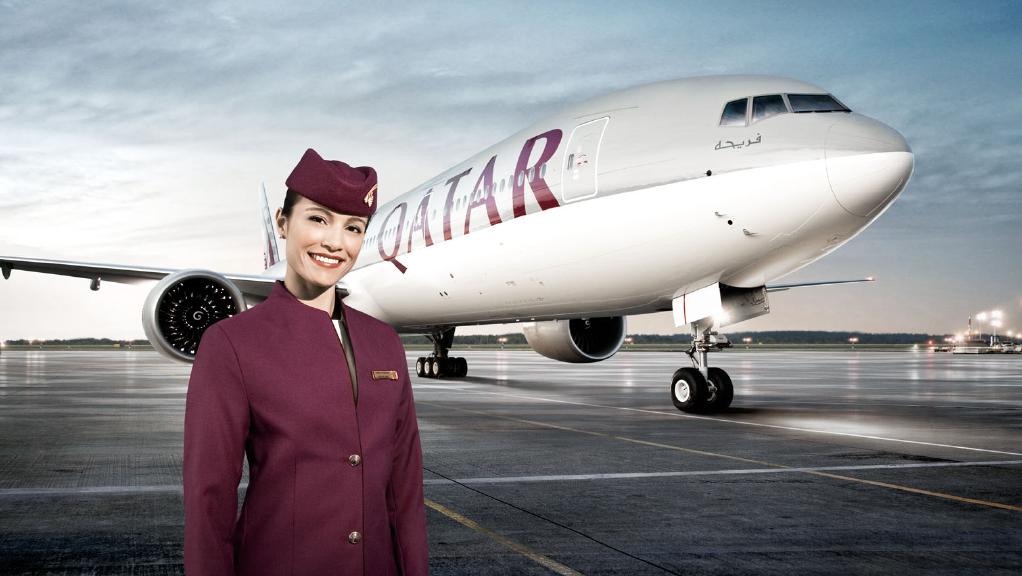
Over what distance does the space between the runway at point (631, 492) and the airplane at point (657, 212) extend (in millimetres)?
1680

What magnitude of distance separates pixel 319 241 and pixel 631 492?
4.90 meters

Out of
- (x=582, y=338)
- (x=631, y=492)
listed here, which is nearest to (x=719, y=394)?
(x=582, y=338)

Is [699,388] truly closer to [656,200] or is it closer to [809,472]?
[656,200]

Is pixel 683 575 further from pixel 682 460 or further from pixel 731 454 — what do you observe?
pixel 731 454

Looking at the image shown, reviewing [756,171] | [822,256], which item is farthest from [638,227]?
[822,256]

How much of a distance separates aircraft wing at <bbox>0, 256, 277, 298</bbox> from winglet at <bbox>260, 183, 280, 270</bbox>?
13630mm

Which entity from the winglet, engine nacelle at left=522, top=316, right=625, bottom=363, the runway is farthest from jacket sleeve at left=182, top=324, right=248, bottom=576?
the winglet

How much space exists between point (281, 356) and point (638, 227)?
8.94 m

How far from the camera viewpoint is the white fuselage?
9.53 metres

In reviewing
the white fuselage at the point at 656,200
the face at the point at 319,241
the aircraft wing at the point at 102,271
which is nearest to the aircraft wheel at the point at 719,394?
the white fuselage at the point at 656,200

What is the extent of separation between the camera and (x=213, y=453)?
1863mm

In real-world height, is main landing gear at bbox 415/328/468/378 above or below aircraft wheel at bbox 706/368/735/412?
above

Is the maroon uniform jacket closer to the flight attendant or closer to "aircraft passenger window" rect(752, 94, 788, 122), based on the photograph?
the flight attendant

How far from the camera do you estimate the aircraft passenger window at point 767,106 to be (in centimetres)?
1025
